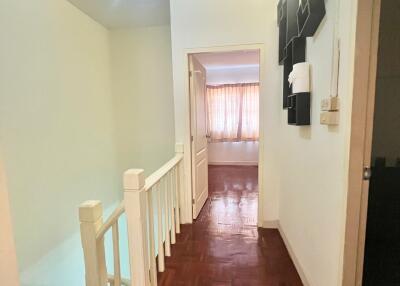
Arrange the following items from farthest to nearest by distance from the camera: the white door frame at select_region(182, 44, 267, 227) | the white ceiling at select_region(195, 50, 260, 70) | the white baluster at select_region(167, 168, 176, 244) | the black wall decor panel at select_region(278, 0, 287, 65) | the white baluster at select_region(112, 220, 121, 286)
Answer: the white ceiling at select_region(195, 50, 260, 70)
the white door frame at select_region(182, 44, 267, 227)
the white baluster at select_region(167, 168, 176, 244)
the black wall decor panel at select_region(278, 0, 287, 65)
the white baluster at select_region(112, 220, 121, 286)

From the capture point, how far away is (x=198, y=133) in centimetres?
321

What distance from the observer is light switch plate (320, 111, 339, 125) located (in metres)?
1.32

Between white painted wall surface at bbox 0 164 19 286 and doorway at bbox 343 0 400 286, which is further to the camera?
doorway at bbox 343 0 400 286

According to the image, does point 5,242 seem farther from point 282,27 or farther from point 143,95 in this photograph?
point 143,95

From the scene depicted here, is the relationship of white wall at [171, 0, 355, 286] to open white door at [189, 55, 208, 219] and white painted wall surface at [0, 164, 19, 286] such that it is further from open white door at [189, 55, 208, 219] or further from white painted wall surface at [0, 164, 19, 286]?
white painted wall surface at [0, 164, 19, 286]

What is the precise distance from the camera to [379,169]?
1.92m

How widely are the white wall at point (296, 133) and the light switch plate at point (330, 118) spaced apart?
0.14ft

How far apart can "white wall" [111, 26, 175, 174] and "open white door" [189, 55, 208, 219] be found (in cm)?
45

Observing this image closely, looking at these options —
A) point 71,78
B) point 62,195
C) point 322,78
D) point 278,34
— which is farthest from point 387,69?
point 62,195

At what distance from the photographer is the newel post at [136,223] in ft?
4.53

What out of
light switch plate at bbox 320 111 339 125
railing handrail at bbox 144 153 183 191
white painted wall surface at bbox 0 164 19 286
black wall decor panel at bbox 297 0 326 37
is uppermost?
black wall decor panel at bbox 297 0 326 37

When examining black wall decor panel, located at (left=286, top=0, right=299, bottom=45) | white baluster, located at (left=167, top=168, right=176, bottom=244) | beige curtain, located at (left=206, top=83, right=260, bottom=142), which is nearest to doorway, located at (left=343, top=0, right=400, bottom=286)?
black wall decor panel, located at (left=286, top=0, right=299, bottom=45)

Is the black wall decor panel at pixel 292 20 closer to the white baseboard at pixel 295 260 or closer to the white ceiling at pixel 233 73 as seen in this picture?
the white baseboard at pixel 295 260

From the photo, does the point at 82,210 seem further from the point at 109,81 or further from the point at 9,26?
the point at 109,81
